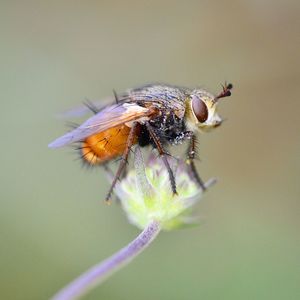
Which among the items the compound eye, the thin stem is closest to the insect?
the compound eye

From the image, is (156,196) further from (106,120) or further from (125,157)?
(106,120)

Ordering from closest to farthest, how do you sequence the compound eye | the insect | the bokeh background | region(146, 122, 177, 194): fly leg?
1. region(146, 122, 177, 194): fly leg
2. the insect
3. the compound eye
4. the bokeh background

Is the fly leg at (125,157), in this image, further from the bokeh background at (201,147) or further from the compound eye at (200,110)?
the bokeh background at (201,147)

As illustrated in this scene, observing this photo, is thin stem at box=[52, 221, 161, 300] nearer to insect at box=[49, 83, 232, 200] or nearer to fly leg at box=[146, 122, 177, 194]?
fly leg at box=[146, 122, 177, 194]

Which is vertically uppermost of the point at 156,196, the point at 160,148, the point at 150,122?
the point at 150,122

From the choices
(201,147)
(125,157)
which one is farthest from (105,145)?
(201,147)

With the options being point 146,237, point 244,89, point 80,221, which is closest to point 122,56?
point 244,89

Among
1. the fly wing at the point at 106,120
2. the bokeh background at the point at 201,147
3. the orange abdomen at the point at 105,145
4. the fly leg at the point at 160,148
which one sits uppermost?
the fly wing at the point at 106,120

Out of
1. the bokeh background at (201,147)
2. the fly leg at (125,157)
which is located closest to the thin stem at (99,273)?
the fly leg at (125,157)
